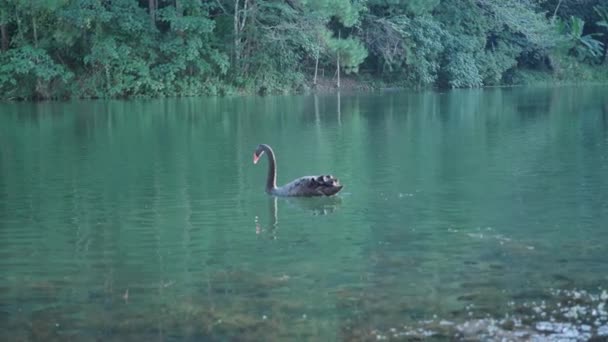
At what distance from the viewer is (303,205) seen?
45.3 feet

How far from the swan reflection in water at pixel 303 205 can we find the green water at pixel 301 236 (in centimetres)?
7

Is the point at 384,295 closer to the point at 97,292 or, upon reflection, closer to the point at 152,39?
the point at 97,292

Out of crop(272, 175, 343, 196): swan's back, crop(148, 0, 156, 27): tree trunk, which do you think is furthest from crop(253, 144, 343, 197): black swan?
crop(148, 0, 156, 27): tree trunk

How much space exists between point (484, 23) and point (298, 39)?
14104 millimetres

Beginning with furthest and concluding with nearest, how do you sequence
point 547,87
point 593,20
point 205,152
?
1. point 593,20
2. point 547,87
3. point 205,152

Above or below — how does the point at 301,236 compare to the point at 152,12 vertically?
below

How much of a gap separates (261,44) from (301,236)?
34271 millimetres

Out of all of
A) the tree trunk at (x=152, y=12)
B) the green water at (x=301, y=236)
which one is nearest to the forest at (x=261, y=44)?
the tree trunk at (x=152, y=12)

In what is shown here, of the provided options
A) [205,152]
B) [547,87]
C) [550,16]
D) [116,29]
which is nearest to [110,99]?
[116,29]

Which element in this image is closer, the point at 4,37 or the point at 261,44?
the point at 4,37

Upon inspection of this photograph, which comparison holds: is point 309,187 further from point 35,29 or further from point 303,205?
point 35,29

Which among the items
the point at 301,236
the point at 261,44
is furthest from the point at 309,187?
the point at 261,44

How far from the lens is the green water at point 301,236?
783 centimetres

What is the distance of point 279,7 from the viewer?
43281 millimetres
